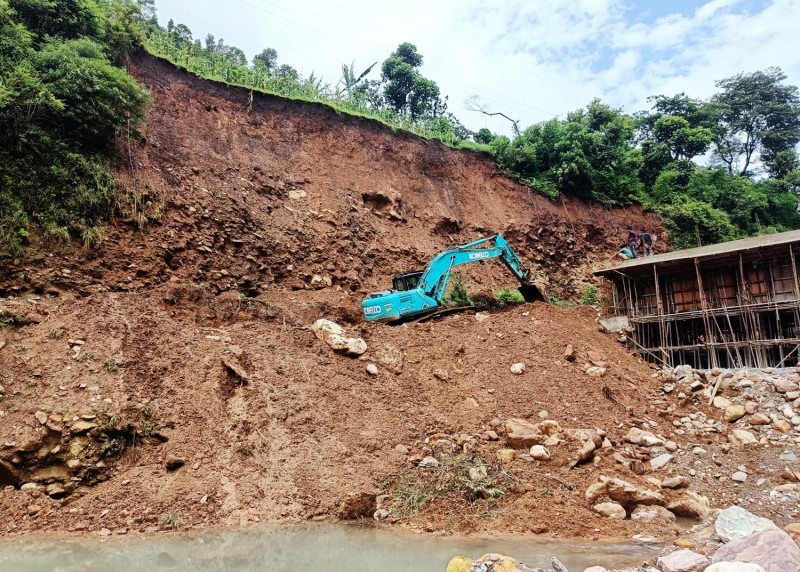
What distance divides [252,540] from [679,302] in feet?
45.6

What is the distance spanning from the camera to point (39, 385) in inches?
321

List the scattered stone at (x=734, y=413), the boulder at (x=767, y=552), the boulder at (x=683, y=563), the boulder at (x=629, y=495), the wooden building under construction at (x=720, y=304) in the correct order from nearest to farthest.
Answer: the boulder at (x=767, y=552) → the boulder at (x=683, y=563) → the boulder at (x=629, y=495) → the scattered stone at (x=734, y=413) → the wooden building under construction at (x=720, y=304)

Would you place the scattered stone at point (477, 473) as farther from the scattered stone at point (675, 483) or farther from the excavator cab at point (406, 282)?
the excavator cab at point (406, 282)

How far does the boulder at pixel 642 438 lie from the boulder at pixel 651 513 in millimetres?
2177

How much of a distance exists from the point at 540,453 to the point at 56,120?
12.8 metres

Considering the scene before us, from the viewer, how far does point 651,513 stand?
7309 mm

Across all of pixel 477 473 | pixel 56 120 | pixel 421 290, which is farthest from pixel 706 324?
pixel 56 120

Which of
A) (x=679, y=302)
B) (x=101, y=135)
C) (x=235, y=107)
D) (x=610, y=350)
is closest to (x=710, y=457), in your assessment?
(x=610, y=350)

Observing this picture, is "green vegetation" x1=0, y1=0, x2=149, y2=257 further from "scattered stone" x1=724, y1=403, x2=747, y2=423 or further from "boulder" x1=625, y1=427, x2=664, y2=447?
"scattered stone" x1=724, y1=403, x2=747, y2=423

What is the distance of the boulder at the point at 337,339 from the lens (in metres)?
11.2

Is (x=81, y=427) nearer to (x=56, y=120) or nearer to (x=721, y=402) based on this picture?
(x=56, y=120)

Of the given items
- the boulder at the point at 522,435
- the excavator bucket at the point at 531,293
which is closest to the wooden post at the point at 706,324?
the excavator bucket at the point at 531,293

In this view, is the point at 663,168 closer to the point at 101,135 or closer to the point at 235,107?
Result: the point at 235,107

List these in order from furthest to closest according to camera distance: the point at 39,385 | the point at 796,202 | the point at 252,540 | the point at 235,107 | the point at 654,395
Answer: the point at 796,202
the point at 235,107
the point at 654,395
the point at 39,385
the point at 252,540
